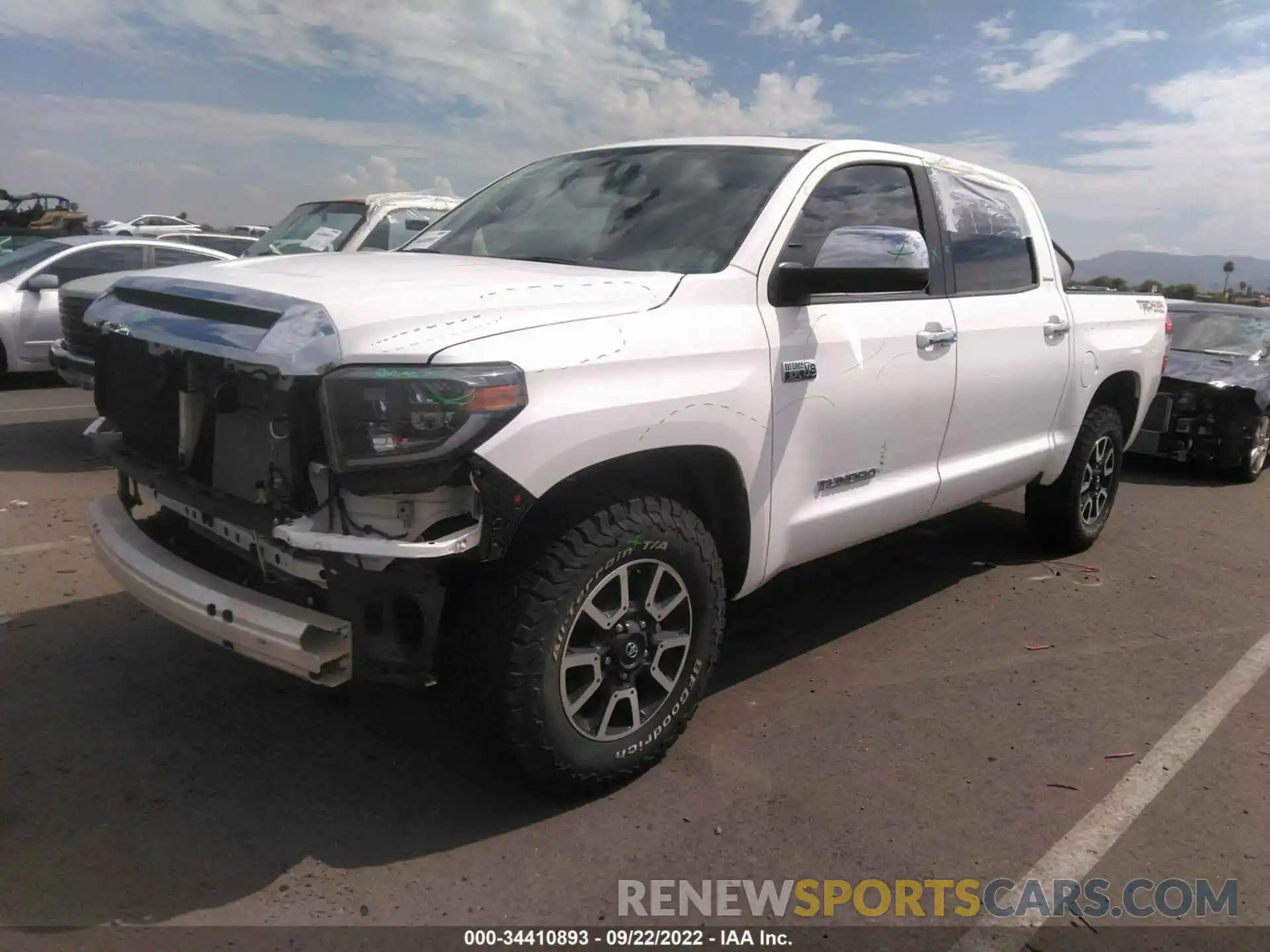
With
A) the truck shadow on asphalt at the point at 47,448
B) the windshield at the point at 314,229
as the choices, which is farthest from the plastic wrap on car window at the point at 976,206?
the windshield at the point at 314,229

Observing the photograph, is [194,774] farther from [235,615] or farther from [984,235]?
[984,235]

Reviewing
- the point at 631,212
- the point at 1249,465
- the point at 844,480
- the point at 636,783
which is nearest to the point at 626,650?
the point at 636,783

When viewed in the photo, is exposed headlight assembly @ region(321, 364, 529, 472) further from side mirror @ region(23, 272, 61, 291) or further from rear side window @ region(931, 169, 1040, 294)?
side mirror @ region(23, 272, 61, 291)

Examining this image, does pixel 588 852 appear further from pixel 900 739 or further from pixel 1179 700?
pixel 1179 700

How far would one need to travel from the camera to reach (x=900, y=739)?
3.50 meters

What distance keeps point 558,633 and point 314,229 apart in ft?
23.4

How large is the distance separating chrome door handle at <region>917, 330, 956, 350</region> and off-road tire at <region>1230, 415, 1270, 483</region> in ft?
18.4

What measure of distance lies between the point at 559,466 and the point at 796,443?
3.50 feet

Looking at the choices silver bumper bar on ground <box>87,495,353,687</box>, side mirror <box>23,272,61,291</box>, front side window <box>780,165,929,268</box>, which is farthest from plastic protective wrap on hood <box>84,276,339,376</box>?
side mirror <box>23,272,61,291</box>

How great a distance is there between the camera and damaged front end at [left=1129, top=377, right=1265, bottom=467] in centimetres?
815

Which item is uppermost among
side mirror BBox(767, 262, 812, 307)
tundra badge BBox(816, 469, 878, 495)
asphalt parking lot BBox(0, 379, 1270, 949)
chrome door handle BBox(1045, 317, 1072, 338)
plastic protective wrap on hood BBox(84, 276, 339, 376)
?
side mirror BBox(767, 262, 812, 307)

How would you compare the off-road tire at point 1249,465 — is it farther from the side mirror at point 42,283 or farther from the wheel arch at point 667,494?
the side mirror at point 42,283

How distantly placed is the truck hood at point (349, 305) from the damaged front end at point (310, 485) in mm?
10

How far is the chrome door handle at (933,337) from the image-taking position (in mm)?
3838
